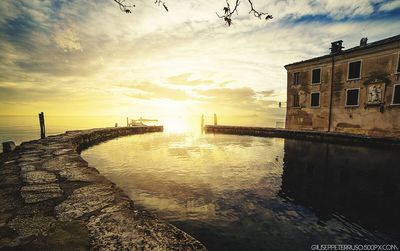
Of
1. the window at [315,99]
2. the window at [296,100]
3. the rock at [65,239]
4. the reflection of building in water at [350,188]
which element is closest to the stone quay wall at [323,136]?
the reflection of building in water at [350,188]

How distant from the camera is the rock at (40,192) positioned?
307 cm

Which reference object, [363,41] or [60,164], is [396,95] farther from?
[60,164]

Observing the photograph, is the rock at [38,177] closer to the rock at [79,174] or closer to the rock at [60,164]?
the rock at [79,174]

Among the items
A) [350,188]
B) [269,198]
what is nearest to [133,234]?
[269,198]

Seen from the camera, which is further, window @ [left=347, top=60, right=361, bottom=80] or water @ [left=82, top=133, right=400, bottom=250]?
window @ [left=347, top=60, right=361, bottom=80]

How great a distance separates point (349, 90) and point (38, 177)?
72.9 feet

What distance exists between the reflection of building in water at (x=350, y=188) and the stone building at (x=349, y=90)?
9.22 metres

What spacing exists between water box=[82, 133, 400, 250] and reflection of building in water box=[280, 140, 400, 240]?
2 centimetres

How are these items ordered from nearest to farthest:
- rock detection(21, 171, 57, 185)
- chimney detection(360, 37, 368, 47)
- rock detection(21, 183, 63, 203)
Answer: rock detection(21, 183, 63, 203), rock detection(21, 171, 57, 185), chimney detection(360, 37, 368, 47)

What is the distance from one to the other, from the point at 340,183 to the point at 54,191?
285 inches

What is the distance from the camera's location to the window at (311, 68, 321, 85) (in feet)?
65.9

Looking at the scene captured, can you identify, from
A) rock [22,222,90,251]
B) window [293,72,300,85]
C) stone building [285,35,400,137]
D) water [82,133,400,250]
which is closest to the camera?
rock [22,222,90,251]

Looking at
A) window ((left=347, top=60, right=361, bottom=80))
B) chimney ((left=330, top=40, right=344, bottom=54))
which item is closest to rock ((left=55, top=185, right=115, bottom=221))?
window ((left=347, top=60, right=361, bottom=80))

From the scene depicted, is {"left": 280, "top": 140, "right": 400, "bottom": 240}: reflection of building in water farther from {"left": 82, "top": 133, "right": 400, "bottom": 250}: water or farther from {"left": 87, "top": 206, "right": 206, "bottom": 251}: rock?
{"left": 87, "top": 206, "right": 206, "bottom": 251}: rock
